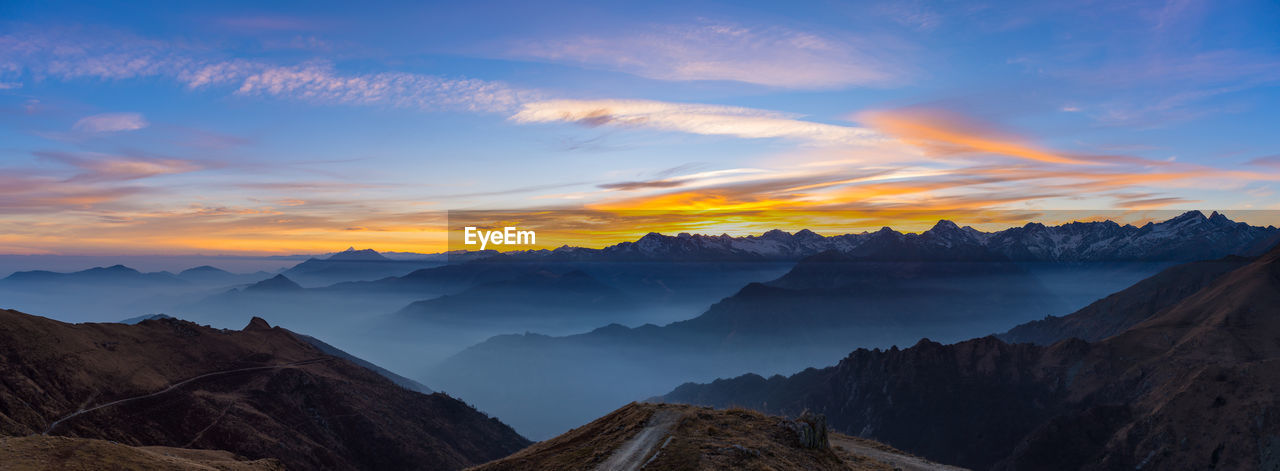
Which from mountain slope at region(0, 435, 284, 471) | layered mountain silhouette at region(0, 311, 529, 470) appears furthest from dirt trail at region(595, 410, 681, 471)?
layered mountain silhouette at region(0, 311, 529, 470)

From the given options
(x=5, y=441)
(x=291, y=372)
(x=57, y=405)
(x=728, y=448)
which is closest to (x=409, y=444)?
(x=291, y=372)

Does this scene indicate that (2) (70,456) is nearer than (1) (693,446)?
No

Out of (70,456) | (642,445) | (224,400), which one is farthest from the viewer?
(224,400)

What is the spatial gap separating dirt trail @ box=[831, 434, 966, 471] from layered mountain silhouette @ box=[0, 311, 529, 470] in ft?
278

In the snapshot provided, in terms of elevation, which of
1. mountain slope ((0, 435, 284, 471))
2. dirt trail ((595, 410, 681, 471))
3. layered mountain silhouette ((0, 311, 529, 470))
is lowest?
layered mountain silhouette ((0, 311, 529, 470))

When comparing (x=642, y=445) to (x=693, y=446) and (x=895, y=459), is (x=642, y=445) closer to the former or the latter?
(x=693, y=446)

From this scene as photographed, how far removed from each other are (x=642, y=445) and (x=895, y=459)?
2597cm

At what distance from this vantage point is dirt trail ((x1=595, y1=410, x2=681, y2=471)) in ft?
126

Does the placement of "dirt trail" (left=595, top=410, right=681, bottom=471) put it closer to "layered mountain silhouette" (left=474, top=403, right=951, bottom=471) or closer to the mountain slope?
"layered mountain silhouette" (left=474, top=403, right=951, bottom=471)

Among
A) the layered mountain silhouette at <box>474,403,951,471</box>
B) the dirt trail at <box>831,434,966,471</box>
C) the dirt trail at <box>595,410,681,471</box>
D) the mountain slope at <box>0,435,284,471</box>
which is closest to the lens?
the layered mountain silhouette at <box>474,403,951,471</box>

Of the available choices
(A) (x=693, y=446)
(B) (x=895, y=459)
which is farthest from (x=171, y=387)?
(B) (x=895, y=459)

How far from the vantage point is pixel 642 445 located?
41.9m

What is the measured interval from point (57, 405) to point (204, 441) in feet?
58.2

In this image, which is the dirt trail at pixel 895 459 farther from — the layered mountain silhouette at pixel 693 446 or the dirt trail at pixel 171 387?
the dirt trail at pixel 171 387
